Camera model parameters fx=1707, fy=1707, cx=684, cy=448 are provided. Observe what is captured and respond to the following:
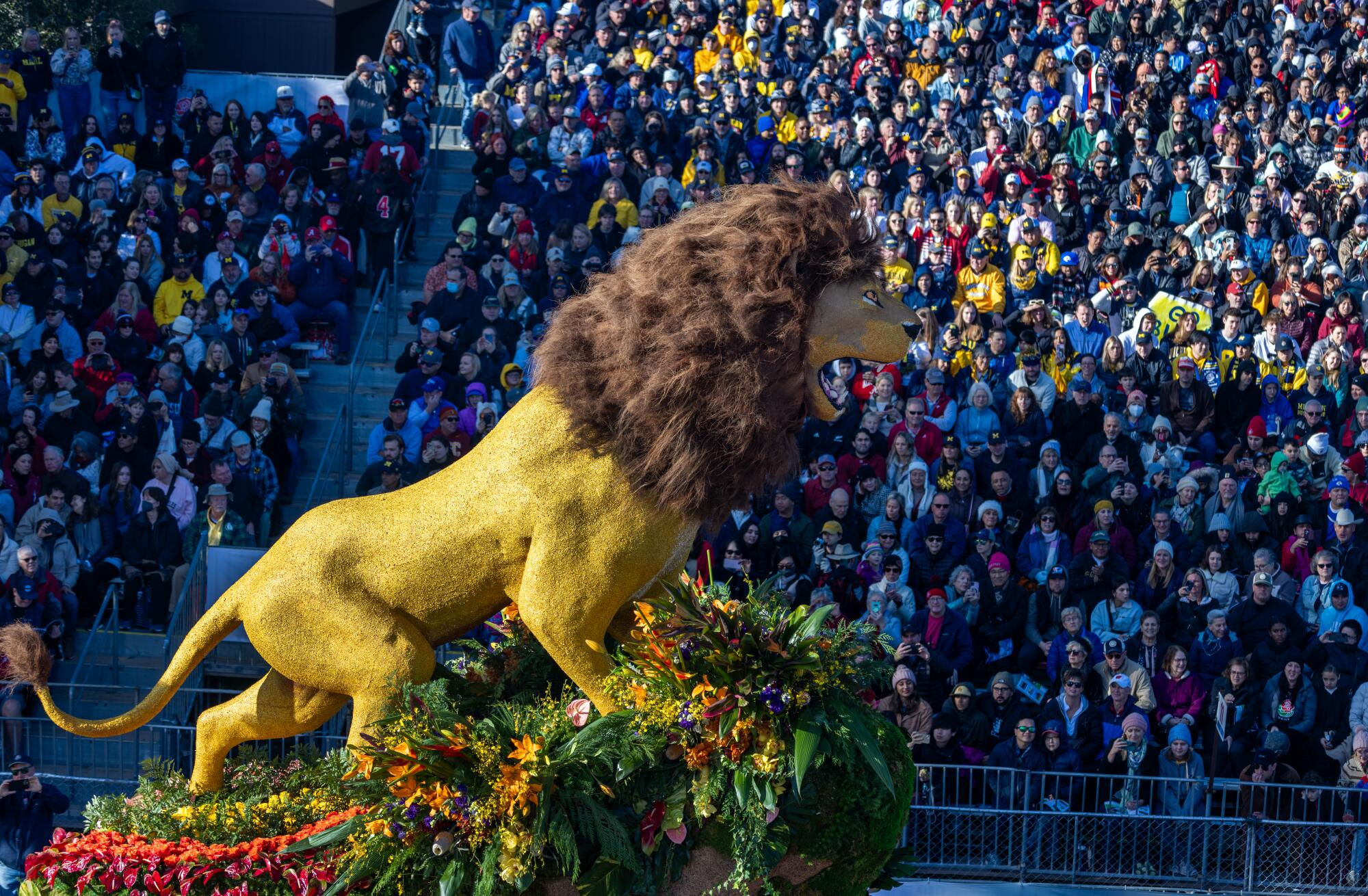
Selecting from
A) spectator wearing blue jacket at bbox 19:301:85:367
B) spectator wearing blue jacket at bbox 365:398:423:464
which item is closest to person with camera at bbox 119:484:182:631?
spectator wearing blue jacket at bbox 365:398:423:464

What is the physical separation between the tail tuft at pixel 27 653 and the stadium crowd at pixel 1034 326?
285cm

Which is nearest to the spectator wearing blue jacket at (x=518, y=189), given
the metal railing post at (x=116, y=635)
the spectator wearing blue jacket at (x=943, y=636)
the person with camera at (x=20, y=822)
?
the metal railing post at (x=116, y=635)

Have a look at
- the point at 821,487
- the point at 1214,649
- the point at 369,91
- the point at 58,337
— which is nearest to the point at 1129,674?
the point at 1214,649

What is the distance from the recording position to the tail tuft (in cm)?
710

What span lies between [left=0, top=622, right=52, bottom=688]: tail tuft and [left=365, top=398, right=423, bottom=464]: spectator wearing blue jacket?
6246 mm

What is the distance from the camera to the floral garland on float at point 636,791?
6.68 metres

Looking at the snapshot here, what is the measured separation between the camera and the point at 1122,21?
1934 centimetres

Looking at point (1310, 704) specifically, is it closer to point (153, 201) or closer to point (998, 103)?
point (998, 103)

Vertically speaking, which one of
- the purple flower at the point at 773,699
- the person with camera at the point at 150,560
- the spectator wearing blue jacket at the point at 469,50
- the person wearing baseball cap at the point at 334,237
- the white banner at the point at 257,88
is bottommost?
the person with camera at the point at 150,560

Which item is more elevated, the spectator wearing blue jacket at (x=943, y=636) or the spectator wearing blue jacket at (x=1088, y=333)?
the spectator wearing blue jacket at (x=1088, y=333)

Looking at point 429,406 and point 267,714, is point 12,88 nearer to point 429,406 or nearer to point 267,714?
point 429,406

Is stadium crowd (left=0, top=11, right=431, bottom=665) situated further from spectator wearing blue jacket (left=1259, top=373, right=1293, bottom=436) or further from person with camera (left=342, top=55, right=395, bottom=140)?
spectator wearing blue jacket (left=1259, top=373, right=1293, bottom=436)

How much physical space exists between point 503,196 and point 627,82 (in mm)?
2532

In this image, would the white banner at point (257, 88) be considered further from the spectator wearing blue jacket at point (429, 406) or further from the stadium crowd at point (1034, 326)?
the spectator wearing blue jacket at point (429, 406)
